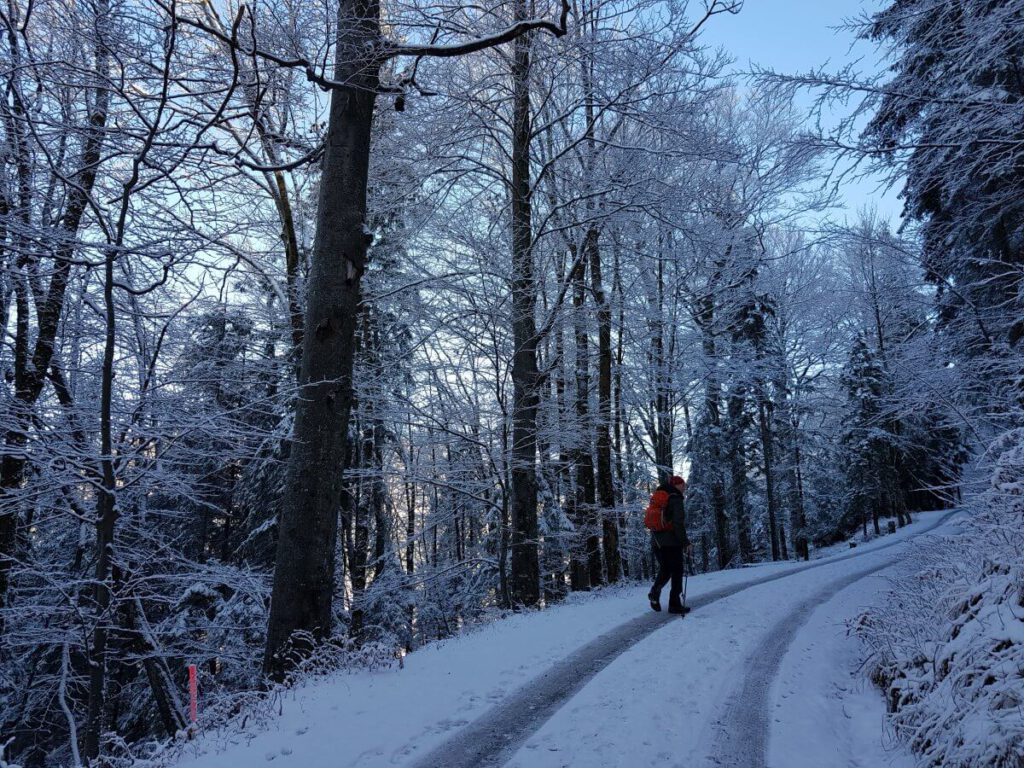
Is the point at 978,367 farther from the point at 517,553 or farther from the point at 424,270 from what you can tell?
the point at 424,270

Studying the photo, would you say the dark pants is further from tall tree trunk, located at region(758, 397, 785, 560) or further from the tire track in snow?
tall tree trunk, located at region(758, 397, 785, 560)

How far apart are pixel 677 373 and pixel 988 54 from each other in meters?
10.8

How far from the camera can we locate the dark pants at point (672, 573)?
7945mm

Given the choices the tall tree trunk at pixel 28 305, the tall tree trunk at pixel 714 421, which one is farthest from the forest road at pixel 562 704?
the tall tree trunk at pixel 714 421

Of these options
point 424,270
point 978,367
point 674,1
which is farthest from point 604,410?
point 674,1

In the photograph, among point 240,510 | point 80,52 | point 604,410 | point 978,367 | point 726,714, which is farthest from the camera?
point 240,510

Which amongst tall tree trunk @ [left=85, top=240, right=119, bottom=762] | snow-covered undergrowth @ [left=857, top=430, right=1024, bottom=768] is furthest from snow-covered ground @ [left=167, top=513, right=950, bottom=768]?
tall tree trunk @ [left=85, top=240, right=119, bottom=762]

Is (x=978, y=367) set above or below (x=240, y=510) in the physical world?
above

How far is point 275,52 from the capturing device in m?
6.19

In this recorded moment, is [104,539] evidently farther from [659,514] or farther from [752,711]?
[659,514]

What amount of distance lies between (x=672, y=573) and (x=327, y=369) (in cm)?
561

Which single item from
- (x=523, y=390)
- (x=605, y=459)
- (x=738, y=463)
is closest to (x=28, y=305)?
(x=523, y=390)

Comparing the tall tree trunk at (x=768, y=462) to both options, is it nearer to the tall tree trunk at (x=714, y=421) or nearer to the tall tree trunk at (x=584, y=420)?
the tall tree trunk at (x=714, y=421)

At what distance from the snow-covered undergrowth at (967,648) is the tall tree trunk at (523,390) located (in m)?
5.56
